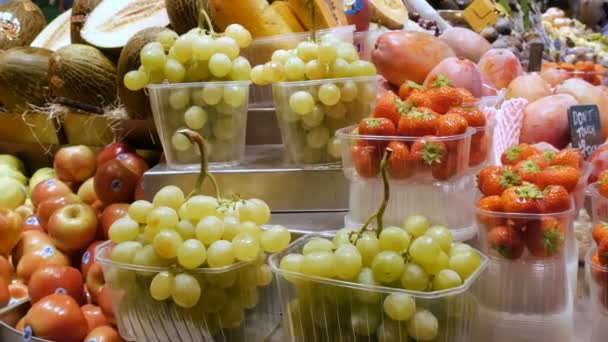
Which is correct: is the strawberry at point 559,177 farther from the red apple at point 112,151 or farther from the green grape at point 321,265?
the red apple at point 112,151

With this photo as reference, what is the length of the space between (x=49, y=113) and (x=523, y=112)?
5.12ft

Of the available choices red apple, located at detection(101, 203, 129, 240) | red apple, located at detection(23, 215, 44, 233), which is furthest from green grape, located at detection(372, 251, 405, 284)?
red apple, located at detection(23, 215, 44, 233)

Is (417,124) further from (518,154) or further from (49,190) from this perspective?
(49,190)

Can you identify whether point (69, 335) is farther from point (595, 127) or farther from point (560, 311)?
point (595, 127)

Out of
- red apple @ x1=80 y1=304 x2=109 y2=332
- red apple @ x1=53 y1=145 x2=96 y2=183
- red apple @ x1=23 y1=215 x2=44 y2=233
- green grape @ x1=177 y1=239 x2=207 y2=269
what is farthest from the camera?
red apple @ x1=53 y1=145 x2=96 y2=183

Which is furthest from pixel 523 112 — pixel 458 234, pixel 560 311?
pixel 560 311

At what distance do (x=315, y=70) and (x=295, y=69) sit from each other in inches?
1.8

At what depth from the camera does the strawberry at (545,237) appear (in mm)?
1046

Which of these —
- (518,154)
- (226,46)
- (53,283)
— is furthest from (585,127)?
(53,283)

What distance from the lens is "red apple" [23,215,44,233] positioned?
190cm

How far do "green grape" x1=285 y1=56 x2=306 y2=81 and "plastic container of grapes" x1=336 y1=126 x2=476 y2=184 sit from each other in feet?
0.77

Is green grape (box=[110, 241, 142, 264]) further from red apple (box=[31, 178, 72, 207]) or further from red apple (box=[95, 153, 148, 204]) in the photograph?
red apple (box=[31, 178, 72, 207])

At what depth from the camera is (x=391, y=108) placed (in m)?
1.24

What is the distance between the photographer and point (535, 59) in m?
2.42
